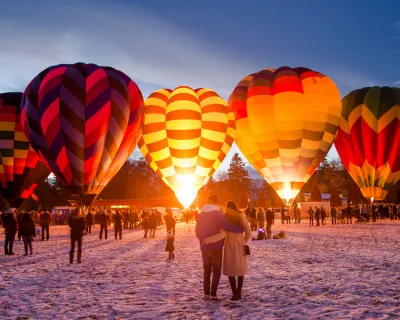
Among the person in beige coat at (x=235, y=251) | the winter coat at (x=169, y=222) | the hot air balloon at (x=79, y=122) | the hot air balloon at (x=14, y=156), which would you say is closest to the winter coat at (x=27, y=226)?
the hot air balloon at (x=79, y=122)

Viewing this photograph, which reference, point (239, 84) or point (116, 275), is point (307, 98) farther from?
point (116, 275)

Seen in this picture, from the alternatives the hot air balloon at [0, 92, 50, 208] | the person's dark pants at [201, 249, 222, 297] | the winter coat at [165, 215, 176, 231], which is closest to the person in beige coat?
the person's dark pants at [201, 249, 222, 297]

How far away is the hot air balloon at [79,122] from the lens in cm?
1922

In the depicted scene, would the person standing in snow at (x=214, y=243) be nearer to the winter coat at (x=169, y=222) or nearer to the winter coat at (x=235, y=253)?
the winter coat at (x=235, y=253)

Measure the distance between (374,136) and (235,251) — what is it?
23.1m

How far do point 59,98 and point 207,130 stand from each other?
1000 cm

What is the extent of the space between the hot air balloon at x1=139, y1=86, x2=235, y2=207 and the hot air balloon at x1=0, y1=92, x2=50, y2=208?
6909 mm

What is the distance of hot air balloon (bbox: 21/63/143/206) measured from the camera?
19.2m

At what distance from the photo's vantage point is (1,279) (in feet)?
31.5

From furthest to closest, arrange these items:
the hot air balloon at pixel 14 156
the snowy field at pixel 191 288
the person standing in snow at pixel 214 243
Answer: the hot air balloon at pixel 14 156 < the person standing in snow at pixel 214 243 < the snowy field at pixel 191 288

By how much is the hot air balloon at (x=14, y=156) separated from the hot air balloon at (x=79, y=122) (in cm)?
415

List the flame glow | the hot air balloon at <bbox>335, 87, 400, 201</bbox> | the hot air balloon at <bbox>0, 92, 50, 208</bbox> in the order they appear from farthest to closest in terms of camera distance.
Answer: the hot air balloon at <bbox>335, 87, 400, 201</bbox>
the hot air balloon at <bbox>0, 92, 50, 208</bbox>
the flame glow

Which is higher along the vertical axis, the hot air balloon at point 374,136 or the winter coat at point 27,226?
the hot air balloon at point 374,136

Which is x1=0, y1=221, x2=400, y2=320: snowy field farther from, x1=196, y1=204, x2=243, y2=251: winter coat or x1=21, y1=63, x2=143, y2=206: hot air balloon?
x1=21, y1=63, x2=143, y2=206: hot air balloon
